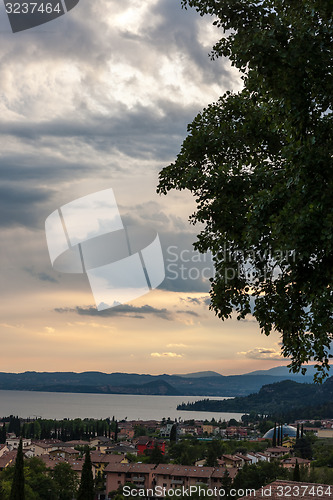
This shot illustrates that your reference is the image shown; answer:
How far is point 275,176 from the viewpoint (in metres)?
6.87

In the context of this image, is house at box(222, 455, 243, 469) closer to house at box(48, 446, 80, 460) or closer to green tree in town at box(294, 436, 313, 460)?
green tree in town at box(294, 436, 313, 460)

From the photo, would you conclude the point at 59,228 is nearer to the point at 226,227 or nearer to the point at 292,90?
the point at 226,227

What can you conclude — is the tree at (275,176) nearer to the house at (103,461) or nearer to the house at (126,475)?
the house at (126,475)

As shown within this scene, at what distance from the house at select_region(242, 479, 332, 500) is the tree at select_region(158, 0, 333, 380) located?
15.1 ft

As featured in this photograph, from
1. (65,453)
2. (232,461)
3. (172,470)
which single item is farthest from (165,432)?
(172,470)

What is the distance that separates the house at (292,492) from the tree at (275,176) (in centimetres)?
460

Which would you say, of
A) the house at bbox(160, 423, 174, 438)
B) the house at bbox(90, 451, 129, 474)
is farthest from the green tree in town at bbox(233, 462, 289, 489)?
the house at bbox(160, 423, 174, 438)

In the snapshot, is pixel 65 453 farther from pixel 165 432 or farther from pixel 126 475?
pixel 165 432

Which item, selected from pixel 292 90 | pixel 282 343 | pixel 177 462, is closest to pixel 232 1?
pixel 292 90

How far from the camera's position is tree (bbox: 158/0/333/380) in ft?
18.9

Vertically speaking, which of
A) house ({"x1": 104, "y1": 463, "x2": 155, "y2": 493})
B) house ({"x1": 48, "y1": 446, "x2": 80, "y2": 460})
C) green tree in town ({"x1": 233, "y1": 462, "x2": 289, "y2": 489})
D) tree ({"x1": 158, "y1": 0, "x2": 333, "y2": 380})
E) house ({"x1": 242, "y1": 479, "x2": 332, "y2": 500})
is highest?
tree ({"x1": 158, "y1": 0, "x2": 333, "y2": 380})

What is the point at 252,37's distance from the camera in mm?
6031

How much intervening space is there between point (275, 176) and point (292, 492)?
6820mm

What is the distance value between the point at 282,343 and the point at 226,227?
1709 mm
